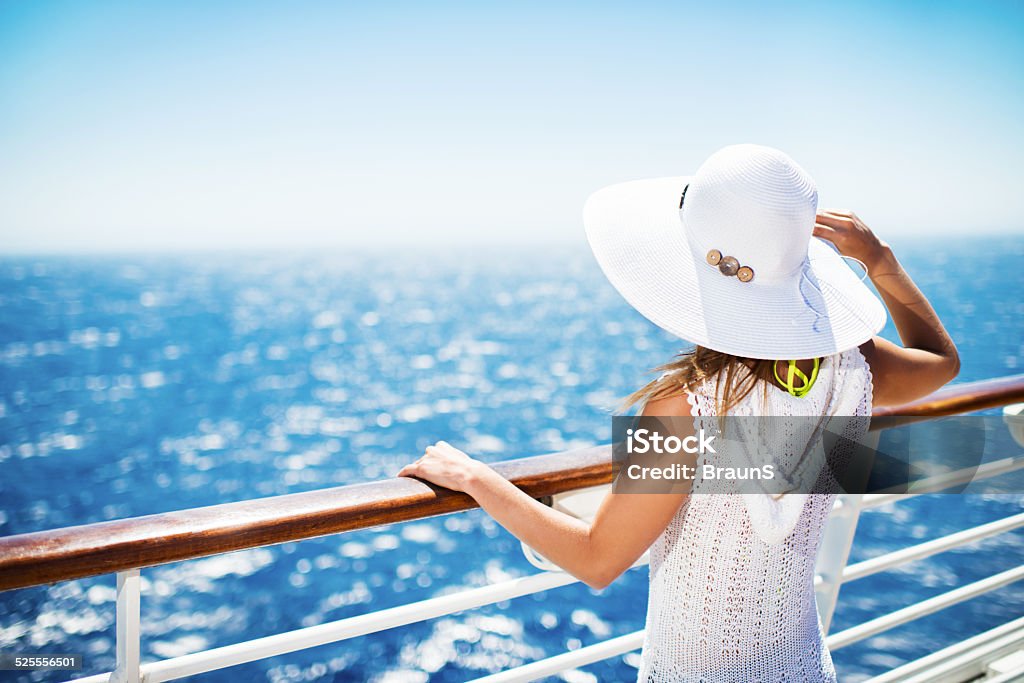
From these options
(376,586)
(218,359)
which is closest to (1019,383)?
(376,586)

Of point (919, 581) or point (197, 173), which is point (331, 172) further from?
point (919, 581)

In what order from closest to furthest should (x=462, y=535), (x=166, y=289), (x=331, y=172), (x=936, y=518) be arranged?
(x=936, y=518) → (x=462, y=535) → (x=166, y=289) → (x=331, y=172)

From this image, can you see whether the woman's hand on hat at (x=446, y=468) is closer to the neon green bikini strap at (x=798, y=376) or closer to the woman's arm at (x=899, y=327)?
the neon green bikini strap at (x=798, y=376)

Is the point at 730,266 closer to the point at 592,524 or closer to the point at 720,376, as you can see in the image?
the point at 720,376

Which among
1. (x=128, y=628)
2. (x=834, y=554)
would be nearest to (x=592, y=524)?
(x=128, y=628)

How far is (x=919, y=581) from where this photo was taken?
766 centimetres

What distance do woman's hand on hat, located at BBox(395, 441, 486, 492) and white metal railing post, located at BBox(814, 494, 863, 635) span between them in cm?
78

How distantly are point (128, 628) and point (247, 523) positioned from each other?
20 centimetres

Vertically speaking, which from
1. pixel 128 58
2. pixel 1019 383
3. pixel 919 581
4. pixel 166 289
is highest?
pixel 128 58

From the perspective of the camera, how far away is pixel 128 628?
78 centimetres

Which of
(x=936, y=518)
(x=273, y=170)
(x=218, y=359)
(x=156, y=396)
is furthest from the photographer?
(x=273, y=170)

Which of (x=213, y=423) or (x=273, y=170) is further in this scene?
(x=273, y=170)

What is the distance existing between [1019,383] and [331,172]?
85.2m

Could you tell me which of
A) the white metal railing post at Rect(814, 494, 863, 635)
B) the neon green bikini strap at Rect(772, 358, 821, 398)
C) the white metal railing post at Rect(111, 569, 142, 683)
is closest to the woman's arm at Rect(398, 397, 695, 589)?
the neon green bikini strap at Rect(772, 358, 821, 398)
